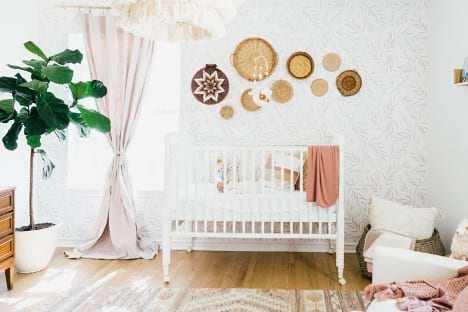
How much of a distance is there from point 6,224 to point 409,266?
2.47m

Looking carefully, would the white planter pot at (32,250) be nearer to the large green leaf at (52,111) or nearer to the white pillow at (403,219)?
the large green leaf at (52,111)

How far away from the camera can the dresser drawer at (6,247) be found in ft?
8.75

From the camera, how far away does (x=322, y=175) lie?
2.84 meters

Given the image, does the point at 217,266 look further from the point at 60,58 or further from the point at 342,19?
the point at 342,19

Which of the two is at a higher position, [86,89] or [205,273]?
[86,89]

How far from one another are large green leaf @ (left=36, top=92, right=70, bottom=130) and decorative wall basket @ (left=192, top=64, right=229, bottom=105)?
1218 millimetres

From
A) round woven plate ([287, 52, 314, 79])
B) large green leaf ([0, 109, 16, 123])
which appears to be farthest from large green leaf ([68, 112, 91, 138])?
round woven plate ([287, 52, 314, 79])

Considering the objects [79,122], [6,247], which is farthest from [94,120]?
[6,247]

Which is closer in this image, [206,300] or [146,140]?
[206,300]

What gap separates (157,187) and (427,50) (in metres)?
2.70

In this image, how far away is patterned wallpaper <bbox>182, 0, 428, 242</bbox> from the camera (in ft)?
11.7

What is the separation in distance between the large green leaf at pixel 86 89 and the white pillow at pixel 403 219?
2.31 metres

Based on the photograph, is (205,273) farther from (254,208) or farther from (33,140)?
(33,140)

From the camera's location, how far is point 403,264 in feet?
6.33
